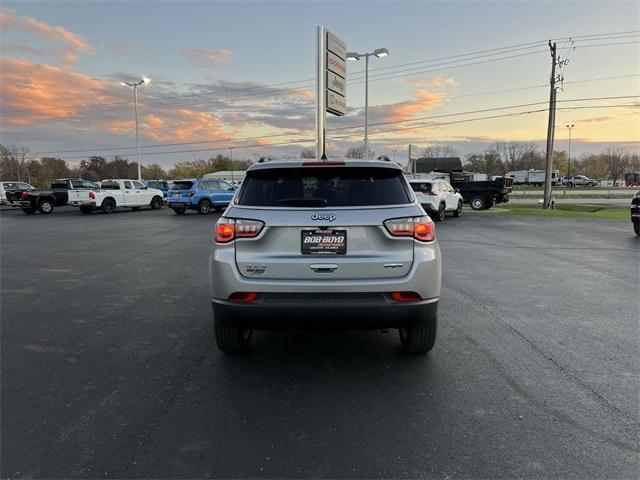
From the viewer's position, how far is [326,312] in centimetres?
362

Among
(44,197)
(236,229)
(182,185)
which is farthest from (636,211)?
(44,197)

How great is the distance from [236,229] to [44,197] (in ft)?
97.1

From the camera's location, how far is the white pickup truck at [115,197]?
26938mm

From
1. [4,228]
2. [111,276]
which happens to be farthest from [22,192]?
[111,276]

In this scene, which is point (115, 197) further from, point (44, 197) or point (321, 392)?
point (321, 392)

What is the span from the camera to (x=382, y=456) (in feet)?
9.28

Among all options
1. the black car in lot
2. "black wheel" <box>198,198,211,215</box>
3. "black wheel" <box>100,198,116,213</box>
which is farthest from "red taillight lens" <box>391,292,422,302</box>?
"black wheel" <box>100,198,116,213</box>

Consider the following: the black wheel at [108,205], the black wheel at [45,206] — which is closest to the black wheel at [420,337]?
the black wheel at [108,205]

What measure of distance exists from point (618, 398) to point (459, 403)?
4.09 feet

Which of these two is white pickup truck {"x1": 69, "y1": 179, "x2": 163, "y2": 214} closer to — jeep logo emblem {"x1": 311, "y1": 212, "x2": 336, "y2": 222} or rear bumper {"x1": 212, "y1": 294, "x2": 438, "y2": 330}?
rear bumper {"x1": 212, "y1": 294, "x2": 438, "y2": 330}

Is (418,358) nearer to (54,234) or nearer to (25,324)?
(25,324)

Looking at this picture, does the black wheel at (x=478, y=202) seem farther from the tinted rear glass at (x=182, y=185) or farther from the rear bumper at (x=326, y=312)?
the rear bumper at (x=326, y=312)

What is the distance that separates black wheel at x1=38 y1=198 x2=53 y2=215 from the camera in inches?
1117

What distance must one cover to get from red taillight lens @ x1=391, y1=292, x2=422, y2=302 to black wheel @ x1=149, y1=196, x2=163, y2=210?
98.8 ft
